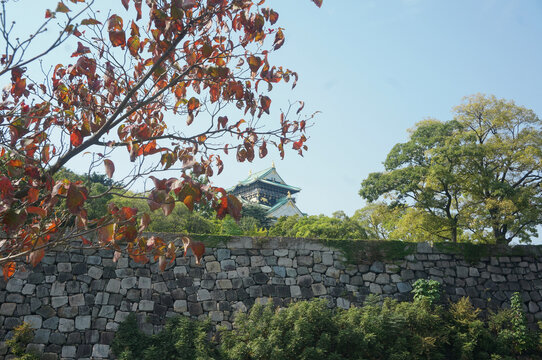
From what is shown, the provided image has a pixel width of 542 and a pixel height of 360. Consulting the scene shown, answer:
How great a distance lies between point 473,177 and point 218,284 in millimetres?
7605

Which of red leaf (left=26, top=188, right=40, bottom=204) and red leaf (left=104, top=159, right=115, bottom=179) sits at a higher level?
red leaf (left=104, top=159, right=115, bottom=179)

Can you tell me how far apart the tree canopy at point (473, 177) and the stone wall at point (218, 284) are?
8.06 ft

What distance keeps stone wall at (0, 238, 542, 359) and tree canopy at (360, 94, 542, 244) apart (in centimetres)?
246

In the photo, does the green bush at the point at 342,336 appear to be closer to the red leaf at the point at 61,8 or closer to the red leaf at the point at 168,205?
the red leaf at the point at 168,205

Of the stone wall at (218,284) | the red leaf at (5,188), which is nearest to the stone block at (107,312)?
the stone wall at (218,284)

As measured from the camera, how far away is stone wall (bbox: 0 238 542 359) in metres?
7.61

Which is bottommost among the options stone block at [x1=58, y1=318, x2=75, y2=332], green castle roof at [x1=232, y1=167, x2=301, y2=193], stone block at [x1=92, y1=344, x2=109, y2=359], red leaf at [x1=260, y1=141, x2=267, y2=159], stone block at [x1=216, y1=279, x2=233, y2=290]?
stone block at [x1=92, y1=344, x2=109, y2=359]

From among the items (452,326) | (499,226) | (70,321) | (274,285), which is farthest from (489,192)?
→ (70,321)

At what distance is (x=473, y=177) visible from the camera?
12.3m

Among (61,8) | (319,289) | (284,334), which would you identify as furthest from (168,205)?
(319,289)

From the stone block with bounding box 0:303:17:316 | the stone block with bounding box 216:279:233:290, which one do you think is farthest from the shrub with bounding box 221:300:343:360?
the stone block with bounding box 0:303:17:316

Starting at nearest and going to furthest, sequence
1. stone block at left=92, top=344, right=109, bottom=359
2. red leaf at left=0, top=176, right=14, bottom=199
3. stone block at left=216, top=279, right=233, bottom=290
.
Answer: red leaf at left=0, top=176, right=14, bottom=199, stone block at left=92, top=344, right=109, bottom=359, stone block at left=216, top=279, right=233, bottom=290

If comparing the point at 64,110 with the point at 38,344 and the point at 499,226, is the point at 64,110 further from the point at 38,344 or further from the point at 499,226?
the point at 499,226

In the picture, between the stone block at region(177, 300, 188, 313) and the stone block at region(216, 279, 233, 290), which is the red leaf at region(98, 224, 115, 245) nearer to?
the stone block at region(177, 300, 188, 313)
